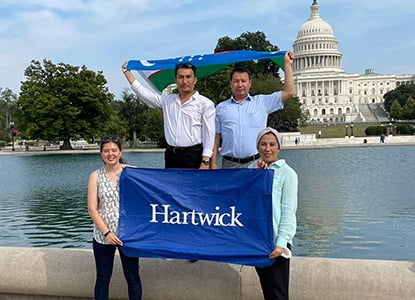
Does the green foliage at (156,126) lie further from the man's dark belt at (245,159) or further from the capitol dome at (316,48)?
the capitol dome at (316,48)

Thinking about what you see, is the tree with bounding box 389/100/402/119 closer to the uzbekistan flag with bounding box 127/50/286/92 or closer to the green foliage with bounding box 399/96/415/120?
the green foliage with bounding box 399/96/415/120

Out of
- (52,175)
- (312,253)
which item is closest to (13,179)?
(52,175)

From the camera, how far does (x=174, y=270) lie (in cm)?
416

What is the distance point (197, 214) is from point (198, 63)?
5.05 feet

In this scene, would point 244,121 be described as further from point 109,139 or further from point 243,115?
point 109,139

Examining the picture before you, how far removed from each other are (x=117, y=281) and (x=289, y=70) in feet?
7.49

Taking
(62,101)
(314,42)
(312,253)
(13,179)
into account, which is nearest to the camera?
(312,253)

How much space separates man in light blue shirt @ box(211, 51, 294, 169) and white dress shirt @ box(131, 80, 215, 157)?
125 mm

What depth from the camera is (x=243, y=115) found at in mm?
4199

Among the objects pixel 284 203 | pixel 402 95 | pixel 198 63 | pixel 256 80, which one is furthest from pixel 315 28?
pixel 284 203

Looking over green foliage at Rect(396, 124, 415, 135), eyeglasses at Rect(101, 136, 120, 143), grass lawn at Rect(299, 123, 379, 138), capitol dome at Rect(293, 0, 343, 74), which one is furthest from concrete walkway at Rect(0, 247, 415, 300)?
capitol dome at Rect(293, 0, 343, 74)

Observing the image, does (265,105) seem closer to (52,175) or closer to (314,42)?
(52,175)

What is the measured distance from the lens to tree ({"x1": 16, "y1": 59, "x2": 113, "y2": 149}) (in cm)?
5159

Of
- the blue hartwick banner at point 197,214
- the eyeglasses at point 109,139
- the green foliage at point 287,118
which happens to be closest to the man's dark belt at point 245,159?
the blue hartwick banner at point 197,214
